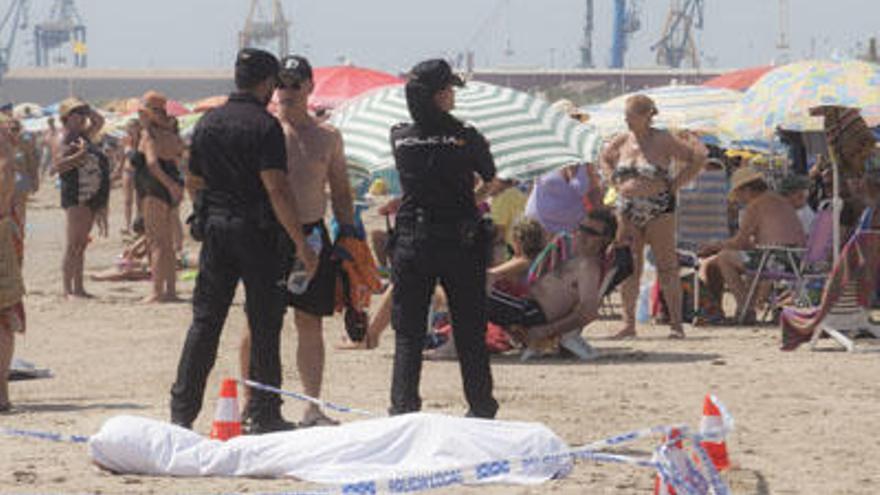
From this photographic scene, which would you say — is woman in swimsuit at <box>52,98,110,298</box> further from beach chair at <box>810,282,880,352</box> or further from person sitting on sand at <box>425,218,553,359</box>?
beach chair at <box>810,282,880,352</box>

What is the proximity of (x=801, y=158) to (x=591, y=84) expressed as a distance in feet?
530

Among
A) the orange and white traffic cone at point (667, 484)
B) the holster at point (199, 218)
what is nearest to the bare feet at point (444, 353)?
the holster at point (199, 218)

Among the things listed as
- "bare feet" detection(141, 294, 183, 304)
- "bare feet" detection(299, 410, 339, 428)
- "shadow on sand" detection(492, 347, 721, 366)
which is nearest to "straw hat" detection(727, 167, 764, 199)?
"shadow on sand" detection(492, 347, 721, 366)

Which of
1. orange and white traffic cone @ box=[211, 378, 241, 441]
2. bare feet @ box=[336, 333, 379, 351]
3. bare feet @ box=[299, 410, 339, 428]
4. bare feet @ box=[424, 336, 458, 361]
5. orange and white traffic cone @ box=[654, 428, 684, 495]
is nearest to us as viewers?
orange and white traffic cone @ box=[654, 428, 684, 495]

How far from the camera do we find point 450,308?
7758 millimetres

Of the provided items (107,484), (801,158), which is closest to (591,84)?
(801,158)

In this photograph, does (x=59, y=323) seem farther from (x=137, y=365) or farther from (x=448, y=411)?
(x=448, y=411)

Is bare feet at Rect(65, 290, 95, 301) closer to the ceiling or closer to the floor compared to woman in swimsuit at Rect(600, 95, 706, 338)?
closer to the floor

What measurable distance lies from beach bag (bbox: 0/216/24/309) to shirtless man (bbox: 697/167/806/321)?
18.3 ft

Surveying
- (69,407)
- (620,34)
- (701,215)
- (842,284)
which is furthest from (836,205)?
(620,34)

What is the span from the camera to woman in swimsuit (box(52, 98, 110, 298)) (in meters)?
14.3

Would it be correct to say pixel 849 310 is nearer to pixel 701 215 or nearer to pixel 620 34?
pixel 701 215

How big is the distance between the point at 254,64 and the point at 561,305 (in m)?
3.68

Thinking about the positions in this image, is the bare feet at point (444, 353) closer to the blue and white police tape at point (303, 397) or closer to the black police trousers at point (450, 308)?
the blue and white police tape at point (303, 397)
